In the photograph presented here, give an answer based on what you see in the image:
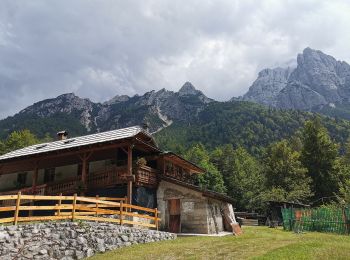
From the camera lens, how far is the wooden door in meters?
26.7

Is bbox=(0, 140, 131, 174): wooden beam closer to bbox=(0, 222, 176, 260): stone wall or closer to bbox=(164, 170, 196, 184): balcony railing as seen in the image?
bbox=(164, 170, 196, 184): balcony railing

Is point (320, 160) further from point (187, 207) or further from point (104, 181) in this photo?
point (104, 181)

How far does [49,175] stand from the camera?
102 feet

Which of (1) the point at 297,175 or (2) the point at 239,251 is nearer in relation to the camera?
(2) the point at 239,251

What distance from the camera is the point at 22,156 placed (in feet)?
95.6

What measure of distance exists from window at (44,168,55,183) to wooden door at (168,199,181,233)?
36.4ft

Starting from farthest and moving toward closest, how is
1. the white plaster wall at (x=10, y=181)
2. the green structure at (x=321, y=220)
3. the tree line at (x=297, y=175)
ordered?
the tree line at (x=297, y=175)
the white plaster wall at (x=10, y=181)
the green structure at (x=321, y=220)

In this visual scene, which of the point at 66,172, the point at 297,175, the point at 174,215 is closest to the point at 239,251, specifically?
the point at 174,215

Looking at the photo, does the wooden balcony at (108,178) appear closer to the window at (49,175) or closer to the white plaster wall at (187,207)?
the white plaster wall at (187,207)

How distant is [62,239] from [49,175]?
16.1 m

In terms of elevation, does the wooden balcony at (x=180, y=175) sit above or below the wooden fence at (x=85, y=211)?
above

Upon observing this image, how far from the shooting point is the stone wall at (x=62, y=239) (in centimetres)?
1421

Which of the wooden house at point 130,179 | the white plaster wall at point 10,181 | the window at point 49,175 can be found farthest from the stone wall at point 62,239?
the white plaster wall at point 10,181

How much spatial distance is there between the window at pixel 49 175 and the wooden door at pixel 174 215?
11101mm
